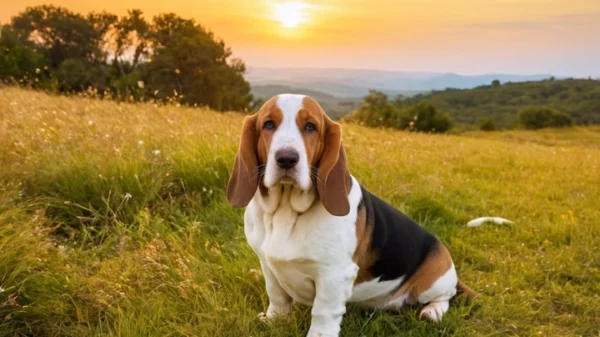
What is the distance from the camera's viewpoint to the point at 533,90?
71.1 m

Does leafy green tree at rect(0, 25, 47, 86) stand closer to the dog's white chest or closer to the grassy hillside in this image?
the dog's white chest

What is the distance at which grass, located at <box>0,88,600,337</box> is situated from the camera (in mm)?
3271

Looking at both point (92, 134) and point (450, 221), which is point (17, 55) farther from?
point (450, 221)

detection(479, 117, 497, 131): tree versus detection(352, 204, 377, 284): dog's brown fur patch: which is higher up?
detection(352, 204, 377, 284): dog's brown fur patch

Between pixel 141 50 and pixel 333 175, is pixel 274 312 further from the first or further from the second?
pixel 141 50

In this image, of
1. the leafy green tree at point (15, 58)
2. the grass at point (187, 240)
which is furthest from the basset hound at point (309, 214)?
the leafy green tree at point (15, 58)

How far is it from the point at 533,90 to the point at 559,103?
10.4 m

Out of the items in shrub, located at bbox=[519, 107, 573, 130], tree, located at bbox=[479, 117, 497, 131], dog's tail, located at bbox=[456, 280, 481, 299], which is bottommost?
tree, located at bbox=[479, 117, 497, 131]

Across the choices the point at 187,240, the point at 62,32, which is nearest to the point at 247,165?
the point at 187,240

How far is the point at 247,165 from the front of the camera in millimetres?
2814

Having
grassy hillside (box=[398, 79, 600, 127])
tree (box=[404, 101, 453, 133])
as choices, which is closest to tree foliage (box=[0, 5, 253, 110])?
tree (box=[404, 101, 453, 133])

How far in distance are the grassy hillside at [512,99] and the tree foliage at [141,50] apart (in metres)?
28.5

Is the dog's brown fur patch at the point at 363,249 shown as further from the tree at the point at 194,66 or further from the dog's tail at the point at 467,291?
the tree at the point at 194,66

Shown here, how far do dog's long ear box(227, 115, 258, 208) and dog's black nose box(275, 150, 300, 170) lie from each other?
11.5 inches
